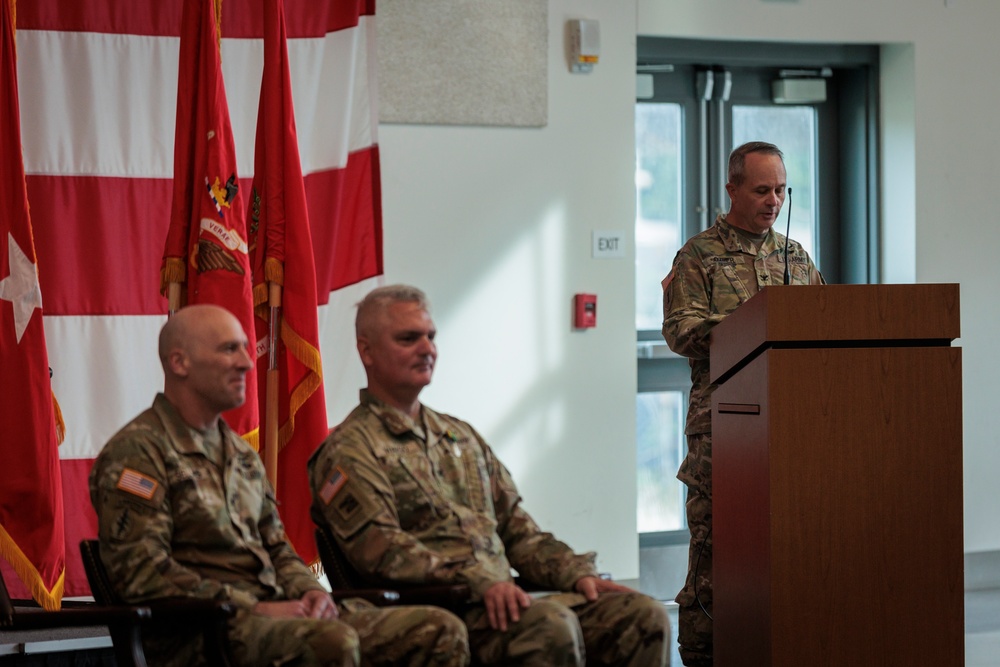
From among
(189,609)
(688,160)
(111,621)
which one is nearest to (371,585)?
(189,609)

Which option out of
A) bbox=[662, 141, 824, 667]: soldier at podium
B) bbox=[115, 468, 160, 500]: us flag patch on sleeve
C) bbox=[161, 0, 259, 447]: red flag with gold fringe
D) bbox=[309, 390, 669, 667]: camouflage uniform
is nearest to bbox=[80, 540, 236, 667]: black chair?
bbox=[115, 468, 160, 500]: us flag patch on sleeve

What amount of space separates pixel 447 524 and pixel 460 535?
1.5 inches

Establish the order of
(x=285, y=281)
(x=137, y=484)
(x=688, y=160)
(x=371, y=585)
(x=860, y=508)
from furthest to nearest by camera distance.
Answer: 1. (x=688, y=160)
2. (x=285, y=281)
3. (x=860, y=508)
4. (x=371, y=585)
5. (x=137, y=484)

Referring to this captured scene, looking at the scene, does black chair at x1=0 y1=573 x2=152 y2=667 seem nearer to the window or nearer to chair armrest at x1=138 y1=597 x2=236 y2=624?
chair armrest at x1=138 y1=597 x2=236 y2=624

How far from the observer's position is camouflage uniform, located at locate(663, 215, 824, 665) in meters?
3.53

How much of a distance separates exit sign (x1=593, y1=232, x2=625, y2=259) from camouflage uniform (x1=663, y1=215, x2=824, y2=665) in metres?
1.31

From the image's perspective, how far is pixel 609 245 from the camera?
4.94 metres

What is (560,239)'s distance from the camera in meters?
4.89

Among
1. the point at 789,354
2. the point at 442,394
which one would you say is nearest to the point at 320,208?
the point at 442,394

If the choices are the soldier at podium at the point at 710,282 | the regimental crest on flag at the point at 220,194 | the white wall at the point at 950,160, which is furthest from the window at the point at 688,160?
the regimental crest on flag at the point at 220,194

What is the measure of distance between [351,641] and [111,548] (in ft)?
1.66

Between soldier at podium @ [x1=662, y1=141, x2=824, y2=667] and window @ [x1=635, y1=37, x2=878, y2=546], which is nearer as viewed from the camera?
soldier at podium @ [x1=662, y1=141, x2=824, y2=667]

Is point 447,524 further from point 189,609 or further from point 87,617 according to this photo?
point 87,617

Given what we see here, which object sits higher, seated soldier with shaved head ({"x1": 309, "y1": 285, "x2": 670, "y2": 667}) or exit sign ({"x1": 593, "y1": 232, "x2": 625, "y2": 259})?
exit sign ({"x1": 593, "y1": 232, "x2": 625, "y2": 259})
